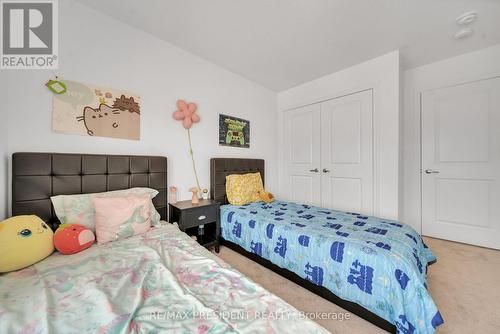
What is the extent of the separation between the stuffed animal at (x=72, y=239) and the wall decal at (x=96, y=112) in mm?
830

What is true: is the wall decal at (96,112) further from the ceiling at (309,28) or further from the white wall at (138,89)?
the ceiling at (309,28)

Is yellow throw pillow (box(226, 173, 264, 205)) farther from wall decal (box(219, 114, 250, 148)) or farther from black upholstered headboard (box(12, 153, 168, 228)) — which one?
black upholstered headboard (box(12, 153, 168, 228))

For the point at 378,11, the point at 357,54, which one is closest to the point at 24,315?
the point at 378,11

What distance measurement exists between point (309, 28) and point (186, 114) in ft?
5.22

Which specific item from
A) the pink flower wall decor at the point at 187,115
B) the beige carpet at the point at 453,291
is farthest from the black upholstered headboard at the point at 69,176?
the beige carpet at the point at 453,291

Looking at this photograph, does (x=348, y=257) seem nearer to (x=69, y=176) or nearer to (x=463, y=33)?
(x=69, y=176)

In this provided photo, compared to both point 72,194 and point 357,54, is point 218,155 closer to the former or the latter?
point 72,194

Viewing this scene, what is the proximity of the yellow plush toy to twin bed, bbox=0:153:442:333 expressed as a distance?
5 cm

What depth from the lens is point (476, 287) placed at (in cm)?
163

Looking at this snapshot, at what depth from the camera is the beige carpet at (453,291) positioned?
4.15 ft

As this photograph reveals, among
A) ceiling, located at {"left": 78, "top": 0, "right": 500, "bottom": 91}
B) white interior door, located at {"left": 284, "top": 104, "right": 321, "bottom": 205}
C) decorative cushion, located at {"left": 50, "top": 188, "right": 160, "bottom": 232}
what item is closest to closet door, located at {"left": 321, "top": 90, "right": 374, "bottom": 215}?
white interior door, located at {"left": 284, "top": 104, "right": 321, "bottom": 205}

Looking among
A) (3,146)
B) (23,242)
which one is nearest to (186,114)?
(3,146)

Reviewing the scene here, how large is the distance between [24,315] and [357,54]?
10.9 ft

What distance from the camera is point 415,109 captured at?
2773 mm
